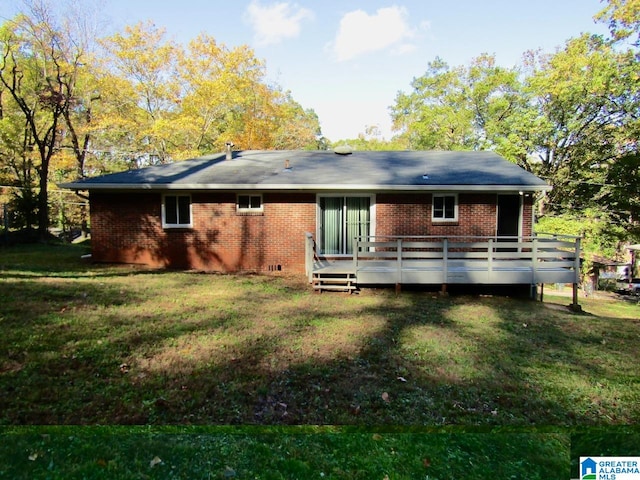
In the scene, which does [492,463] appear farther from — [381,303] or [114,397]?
[381,303]

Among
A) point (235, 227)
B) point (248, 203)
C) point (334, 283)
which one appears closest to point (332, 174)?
point (248, 203)

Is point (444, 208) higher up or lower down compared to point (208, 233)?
higher up

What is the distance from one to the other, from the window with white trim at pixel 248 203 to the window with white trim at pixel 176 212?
65.5 inches

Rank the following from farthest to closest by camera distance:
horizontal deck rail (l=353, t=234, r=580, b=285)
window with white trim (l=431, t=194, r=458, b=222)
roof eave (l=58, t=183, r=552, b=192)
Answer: window with white trim (l=431, t=194, r=458, b=222) < roof eave (l=58, t=183, r=552, b=192) < horizontal deck rail (l=353, t=234, r=580, b=285)

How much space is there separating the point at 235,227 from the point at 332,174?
142 inches

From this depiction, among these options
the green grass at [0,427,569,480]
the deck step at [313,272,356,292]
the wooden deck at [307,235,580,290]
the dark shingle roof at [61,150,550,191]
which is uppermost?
the dark shingle roof at [61,150,550,191]

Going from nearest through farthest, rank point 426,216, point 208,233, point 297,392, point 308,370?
point 297,392, point 308,370, point 426,216, point 208,233

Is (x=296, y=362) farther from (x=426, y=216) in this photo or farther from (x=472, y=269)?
(x=426, y=216)

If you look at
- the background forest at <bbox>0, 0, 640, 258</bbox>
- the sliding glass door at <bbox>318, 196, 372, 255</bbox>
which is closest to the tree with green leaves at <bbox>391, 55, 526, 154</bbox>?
the background forest at <bbox>0, 0, 640, 258</bbox>

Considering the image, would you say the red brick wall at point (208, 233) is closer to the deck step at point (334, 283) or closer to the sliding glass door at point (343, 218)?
the sliding glass door at point (343, 218)

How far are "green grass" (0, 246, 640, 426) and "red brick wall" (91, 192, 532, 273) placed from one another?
3939 millimetres

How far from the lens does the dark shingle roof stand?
11.5m

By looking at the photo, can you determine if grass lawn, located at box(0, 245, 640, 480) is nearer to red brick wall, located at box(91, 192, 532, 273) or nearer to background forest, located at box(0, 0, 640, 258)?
red brick wall, located at box(91, 192, 532, 273)

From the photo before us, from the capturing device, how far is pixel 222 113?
26.0 m
